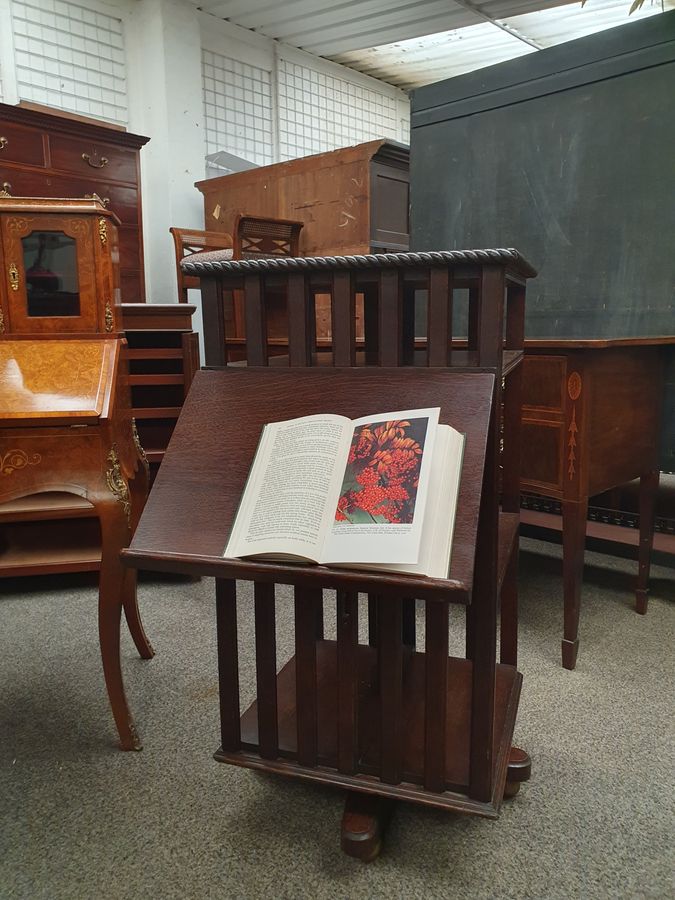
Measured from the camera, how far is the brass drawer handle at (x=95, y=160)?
4.07m

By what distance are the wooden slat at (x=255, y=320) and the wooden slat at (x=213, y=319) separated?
53 mm

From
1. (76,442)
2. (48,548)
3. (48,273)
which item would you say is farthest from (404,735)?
(48,548)

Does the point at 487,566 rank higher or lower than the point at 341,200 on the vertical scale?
lower

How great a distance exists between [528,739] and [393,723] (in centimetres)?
55

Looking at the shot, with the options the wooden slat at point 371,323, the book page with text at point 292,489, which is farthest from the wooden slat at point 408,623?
the book page with text at point 292,489

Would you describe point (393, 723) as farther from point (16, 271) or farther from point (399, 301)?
point (16, 271)

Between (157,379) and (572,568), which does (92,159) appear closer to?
(157,379)

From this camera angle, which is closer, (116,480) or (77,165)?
(116,480)

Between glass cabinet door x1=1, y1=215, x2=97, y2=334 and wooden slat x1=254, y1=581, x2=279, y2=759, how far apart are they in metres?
0.89

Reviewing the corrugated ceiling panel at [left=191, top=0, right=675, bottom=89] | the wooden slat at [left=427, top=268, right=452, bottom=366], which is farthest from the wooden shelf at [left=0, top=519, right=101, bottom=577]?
the corrugated ceiling panel at [left=191, top=0, right=675, bottom=89]

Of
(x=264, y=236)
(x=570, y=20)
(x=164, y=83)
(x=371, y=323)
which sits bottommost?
(x=371, y=323)

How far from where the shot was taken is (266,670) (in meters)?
1.20

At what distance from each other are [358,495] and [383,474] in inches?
1.8

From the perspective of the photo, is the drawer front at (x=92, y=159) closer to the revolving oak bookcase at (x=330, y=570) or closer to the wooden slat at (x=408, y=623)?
the revolving oak bookcase at (x=330, y=570)
